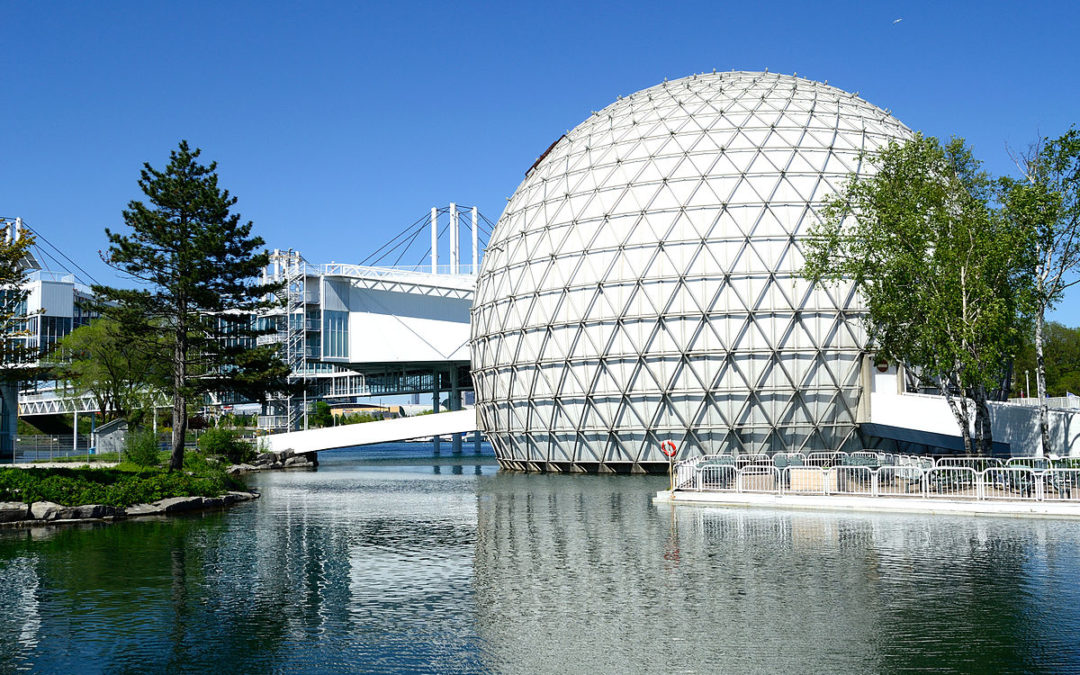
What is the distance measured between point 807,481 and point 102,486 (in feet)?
73.6

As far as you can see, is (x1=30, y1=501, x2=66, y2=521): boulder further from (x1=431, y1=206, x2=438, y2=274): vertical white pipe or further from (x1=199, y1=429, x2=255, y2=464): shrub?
(x1=431, y1=206, x2=438, y2=274): vertical white pipe

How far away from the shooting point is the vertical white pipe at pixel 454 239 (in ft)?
276

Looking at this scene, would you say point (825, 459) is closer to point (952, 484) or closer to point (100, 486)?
point (952, 484)

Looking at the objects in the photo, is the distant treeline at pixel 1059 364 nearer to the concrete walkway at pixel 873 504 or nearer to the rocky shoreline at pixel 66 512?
the concrete walkway at pixel 873 504

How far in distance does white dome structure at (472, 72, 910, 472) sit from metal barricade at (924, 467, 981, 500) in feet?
52.0

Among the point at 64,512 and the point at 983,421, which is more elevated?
the point at 983,421

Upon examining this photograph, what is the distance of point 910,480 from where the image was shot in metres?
28.8

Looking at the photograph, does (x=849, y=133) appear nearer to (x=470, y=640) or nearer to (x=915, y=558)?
(x=915, y=558)

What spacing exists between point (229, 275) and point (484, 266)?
59.7 feet

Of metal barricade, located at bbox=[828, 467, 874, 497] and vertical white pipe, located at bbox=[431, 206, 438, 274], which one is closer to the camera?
metal barricade, located at bbox=[828, 467, 874, 497]

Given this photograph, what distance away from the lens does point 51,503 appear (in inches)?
1111

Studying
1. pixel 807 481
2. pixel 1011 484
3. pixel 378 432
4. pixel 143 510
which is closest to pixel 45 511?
pixel 143 510

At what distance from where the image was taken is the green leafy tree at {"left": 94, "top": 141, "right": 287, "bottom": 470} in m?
40.1

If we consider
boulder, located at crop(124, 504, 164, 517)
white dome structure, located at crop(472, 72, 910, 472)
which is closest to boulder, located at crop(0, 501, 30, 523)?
boulder, located at crop(124, 504, 164, 517)
